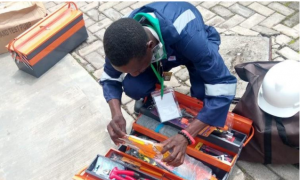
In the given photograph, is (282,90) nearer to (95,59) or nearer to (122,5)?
(95,59)

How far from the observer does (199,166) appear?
210 centimetres

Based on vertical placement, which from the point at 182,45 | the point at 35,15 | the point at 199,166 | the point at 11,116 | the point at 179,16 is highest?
the point at 179,16

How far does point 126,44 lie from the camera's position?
1505 millimetres

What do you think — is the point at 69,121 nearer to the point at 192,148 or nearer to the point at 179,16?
the point at 192,148

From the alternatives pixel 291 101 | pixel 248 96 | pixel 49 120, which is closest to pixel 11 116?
pixel 49 120

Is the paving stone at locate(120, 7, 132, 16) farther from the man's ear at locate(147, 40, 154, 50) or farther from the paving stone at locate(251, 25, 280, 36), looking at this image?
the man's ear at locate(147, 40, 154, 50)

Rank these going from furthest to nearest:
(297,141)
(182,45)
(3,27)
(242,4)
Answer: (242,4), (3,27), (297,141), (182,45)

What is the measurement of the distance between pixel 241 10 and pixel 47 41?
220 centimetres

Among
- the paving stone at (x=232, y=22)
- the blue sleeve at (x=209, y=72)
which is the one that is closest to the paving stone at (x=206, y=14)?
the paving stone at (x=232, y=22)

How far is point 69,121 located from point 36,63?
771 millimetres

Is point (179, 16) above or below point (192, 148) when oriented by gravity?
above

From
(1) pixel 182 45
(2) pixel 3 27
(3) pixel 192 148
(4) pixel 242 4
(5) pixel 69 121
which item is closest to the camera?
(1) pixel 182 45

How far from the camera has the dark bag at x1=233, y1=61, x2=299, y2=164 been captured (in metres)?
1.97

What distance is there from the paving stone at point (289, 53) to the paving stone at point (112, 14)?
1929 mm
